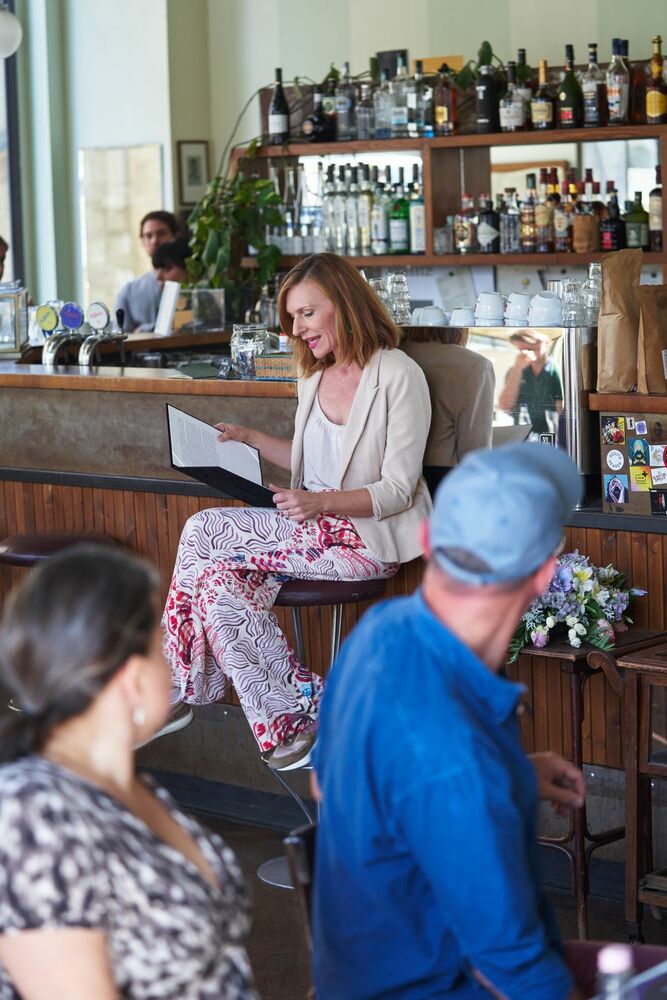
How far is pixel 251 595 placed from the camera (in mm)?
3479

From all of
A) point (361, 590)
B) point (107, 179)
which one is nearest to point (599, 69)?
point (107, 179)

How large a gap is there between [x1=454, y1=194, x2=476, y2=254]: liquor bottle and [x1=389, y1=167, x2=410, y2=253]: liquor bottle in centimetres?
23

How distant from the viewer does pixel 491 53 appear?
242 inches

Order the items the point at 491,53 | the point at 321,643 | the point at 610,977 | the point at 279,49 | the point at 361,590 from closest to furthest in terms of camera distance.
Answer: the point at 610,977, the point at 361,590, the point at 321,643, the point at 491,53, the point at 279,49

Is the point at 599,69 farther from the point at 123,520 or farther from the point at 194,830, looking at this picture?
the point at 194,830

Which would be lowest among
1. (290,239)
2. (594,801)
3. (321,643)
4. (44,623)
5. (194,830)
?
(594,801)

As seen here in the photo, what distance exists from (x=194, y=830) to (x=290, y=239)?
5.37 m

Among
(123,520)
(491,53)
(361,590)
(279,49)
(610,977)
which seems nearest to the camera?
(610,977)

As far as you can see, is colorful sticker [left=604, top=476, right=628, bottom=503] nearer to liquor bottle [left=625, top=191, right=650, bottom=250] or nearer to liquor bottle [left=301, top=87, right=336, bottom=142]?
liquor bottle [left=625, top=191, right=650, bottom=250]

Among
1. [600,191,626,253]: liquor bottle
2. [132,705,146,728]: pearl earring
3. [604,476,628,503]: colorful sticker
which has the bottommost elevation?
[132,705,146,728]: pearl earring

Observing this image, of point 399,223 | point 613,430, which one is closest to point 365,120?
point 399,223

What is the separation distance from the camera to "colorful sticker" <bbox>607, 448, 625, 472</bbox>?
130 inches

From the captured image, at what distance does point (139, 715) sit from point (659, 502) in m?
2.05

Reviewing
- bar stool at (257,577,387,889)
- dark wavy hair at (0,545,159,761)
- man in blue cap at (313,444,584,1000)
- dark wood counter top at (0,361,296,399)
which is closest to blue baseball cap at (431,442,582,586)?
man in blue cap at (313,444,584,1000)
